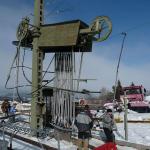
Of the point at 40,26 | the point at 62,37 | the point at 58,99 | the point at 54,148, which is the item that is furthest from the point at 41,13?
the point at 54,148

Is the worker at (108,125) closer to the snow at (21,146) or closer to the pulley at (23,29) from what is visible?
the snow at (21,146)

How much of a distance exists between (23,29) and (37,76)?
2.39 meters

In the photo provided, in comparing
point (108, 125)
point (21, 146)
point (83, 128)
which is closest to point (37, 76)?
point (21, 146)

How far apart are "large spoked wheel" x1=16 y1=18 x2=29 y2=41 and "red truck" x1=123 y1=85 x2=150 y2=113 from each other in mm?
17748

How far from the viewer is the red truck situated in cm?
3238

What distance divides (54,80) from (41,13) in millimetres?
3286

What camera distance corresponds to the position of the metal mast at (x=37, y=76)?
15.8 metres

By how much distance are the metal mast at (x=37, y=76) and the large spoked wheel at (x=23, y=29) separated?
0.44 meters

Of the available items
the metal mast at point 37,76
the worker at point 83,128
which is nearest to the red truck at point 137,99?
the metal mast at point 37,76

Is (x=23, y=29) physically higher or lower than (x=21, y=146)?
→ higher

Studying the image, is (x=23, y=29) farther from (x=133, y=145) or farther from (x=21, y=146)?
(x=133, y=145)

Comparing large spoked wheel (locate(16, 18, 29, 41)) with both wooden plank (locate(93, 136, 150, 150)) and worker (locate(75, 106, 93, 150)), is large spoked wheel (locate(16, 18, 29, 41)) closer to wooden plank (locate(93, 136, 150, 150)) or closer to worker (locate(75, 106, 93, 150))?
worker (locate(75, 106, 93, 150))

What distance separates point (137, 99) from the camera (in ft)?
108

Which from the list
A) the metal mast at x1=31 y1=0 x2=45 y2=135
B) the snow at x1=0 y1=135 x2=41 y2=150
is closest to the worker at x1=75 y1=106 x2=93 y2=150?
the snow at x1=0 y1=135 x2=41 y2=150
